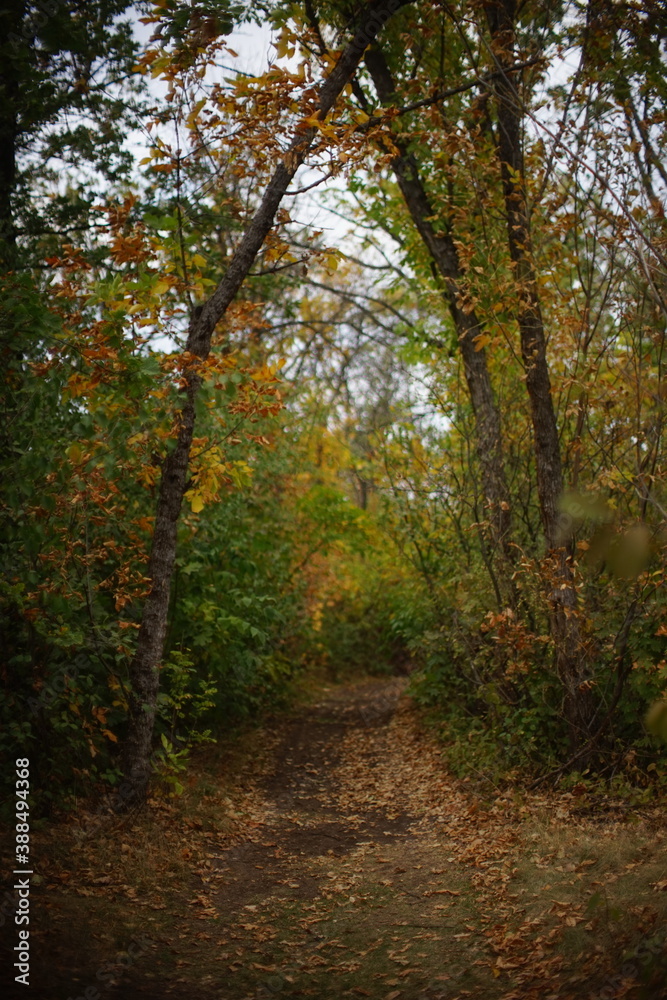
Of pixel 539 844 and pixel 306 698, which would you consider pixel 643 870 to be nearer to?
pixel 539 844

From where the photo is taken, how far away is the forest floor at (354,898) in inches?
158

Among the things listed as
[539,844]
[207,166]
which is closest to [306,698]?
[539,844]

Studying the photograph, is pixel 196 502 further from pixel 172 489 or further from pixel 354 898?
pixel 354 898

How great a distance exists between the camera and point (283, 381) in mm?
7293

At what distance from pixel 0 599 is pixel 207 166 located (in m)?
5.62

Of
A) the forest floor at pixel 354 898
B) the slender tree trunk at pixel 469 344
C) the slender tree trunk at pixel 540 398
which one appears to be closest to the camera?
the forest floor at pixel 354 898

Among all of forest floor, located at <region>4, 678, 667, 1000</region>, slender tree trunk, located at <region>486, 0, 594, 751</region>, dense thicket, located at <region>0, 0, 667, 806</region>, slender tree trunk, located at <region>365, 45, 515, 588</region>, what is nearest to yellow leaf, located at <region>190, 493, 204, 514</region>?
dense thicket, located at <region>0, 0, 667, 806</region>

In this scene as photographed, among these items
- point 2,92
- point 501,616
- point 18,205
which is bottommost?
point 501,616

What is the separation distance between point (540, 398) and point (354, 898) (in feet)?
14.9

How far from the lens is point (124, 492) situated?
6898mm

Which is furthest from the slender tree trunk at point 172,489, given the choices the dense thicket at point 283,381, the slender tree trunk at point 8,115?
the slender tree trunk at point 8,115

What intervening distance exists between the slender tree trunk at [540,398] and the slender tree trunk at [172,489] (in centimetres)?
147

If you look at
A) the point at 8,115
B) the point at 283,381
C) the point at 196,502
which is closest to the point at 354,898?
the point at 196,502

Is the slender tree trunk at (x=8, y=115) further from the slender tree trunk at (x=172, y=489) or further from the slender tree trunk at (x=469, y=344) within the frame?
→ the slender tree trunk at (x=469, y=344)
